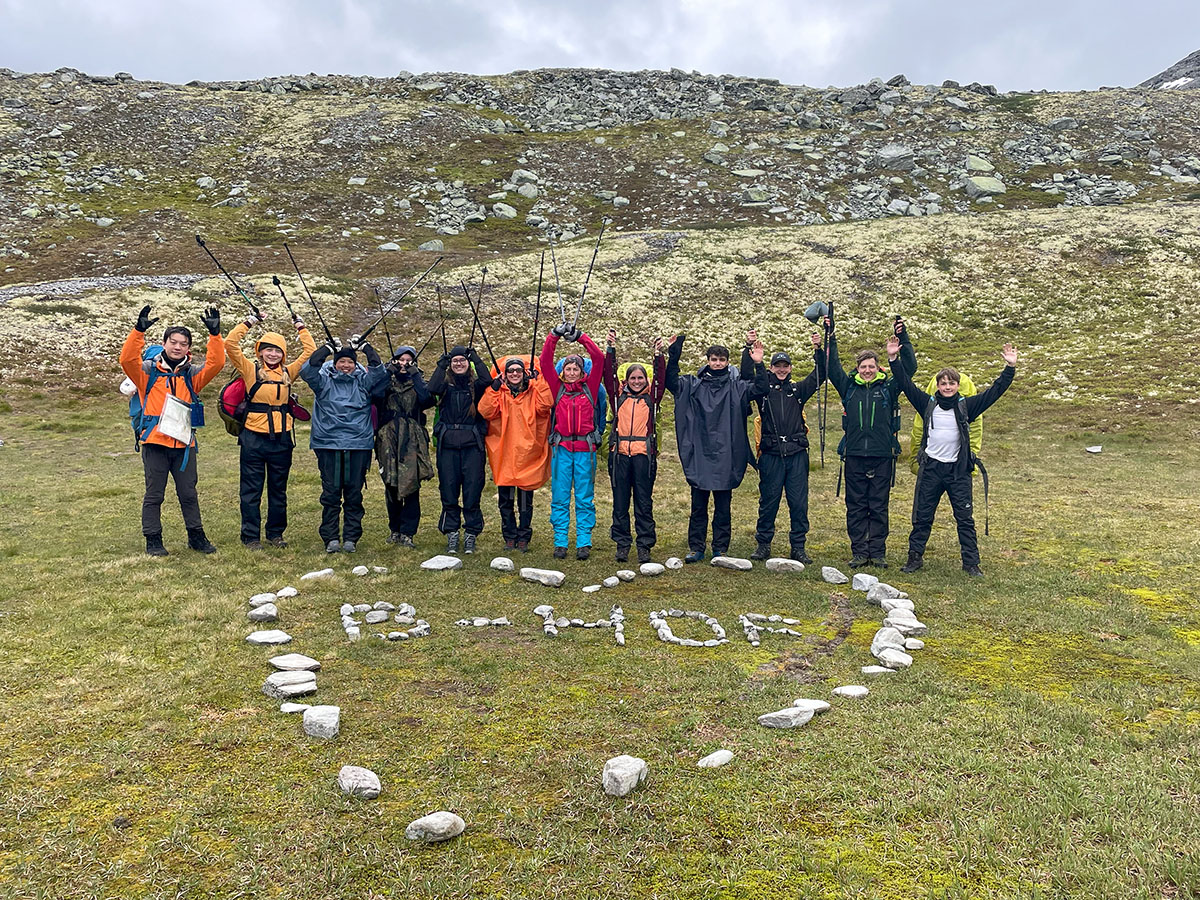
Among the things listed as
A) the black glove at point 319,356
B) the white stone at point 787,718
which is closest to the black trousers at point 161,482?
the black glove at point 319,356

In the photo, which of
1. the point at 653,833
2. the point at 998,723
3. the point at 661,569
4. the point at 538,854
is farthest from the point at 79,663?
the point at 998,723

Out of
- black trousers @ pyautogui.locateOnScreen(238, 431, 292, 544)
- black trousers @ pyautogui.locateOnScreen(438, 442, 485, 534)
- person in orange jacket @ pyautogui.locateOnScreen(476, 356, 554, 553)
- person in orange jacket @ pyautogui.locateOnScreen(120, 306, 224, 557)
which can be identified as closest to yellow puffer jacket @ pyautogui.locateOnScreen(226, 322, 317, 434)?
black trousers @ pyautogui.locateOnScreen(238, 431, 292, 544)

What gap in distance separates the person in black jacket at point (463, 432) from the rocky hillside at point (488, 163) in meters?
40.2

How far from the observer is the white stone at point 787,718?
6438 millimetres

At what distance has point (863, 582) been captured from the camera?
36.3ft

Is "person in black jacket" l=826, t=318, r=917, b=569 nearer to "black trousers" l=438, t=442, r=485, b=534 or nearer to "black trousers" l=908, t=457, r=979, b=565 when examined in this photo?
"black trousers" l=908, t=457, r=979, b=565

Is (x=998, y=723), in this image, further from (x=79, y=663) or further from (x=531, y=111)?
(x=531, y=111)

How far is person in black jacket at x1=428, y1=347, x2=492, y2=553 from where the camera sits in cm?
1329

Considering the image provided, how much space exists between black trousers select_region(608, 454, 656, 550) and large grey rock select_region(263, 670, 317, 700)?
6.53 meters

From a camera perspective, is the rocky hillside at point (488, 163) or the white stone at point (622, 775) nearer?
the white stone at point (622, 775)

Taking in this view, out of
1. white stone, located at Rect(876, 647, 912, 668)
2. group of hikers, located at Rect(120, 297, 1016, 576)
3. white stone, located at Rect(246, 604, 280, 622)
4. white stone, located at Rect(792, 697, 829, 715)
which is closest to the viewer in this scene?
white stone, located at Rect(792, 697, 829, 715)

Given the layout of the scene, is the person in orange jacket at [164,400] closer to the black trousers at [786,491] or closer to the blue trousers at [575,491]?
the blue trousers at [575,491]

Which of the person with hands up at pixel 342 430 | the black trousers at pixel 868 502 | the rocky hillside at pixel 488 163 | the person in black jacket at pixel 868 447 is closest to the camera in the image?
the person in black jacket at pixel 868 447

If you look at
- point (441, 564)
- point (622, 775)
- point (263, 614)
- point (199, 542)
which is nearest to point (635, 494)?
point (441, 564)
